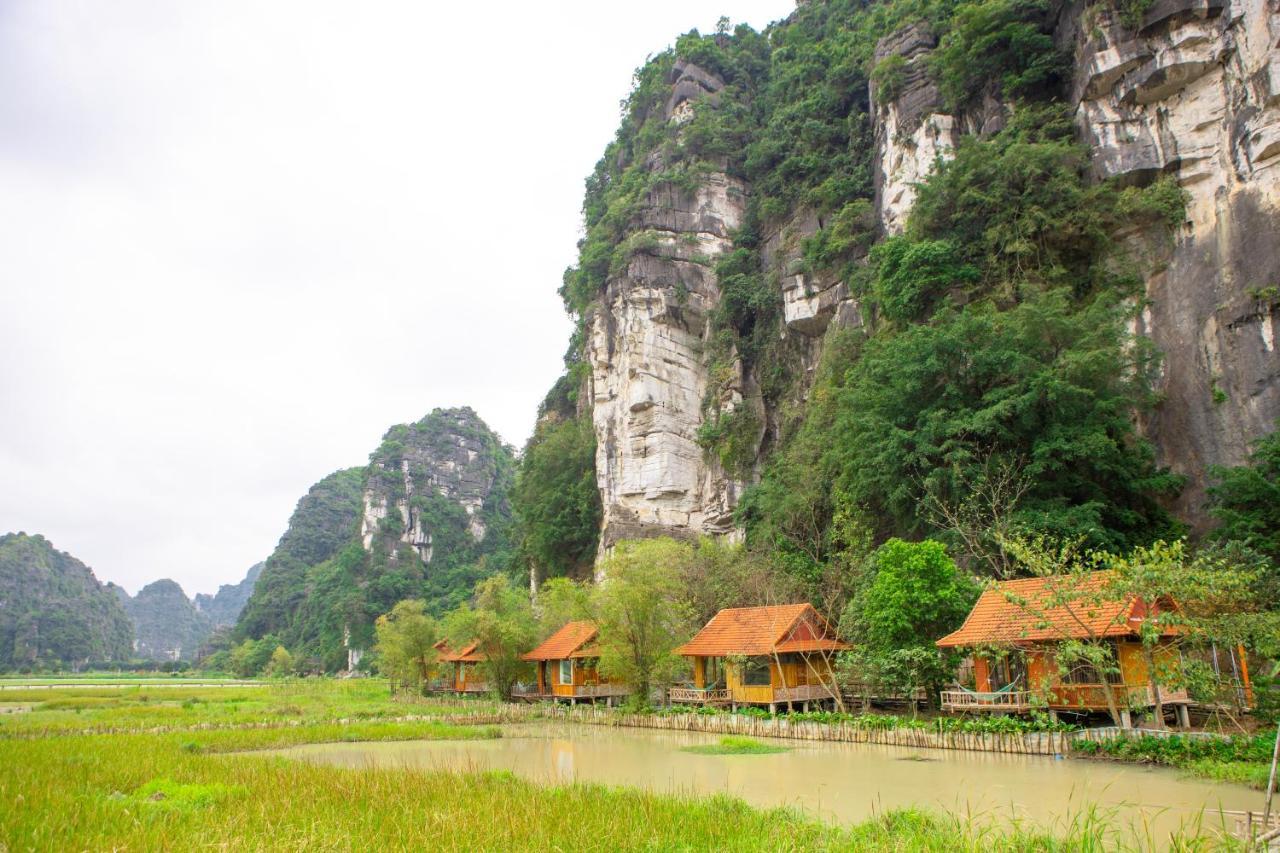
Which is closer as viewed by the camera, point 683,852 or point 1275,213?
point 683,852

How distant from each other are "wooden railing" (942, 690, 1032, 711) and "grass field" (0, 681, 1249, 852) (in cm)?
693

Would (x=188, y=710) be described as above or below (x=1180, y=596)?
below

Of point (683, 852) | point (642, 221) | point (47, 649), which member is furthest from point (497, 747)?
point (47, 649)

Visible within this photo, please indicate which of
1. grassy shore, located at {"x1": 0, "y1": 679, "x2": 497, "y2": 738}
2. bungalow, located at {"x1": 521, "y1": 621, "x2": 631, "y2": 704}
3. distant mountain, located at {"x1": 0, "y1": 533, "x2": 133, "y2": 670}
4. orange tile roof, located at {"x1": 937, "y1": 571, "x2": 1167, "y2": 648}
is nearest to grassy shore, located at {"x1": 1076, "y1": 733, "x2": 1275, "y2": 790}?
orange tile roof, located at {"x1": 937, "y1": 571, "x2": 1167, "y2": 648}

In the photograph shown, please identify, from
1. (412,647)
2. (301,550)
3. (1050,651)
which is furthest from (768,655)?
(301,550)

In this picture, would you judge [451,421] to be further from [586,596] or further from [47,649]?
[586,596]

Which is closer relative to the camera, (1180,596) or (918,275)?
(1180,596)

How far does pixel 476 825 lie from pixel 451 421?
3023 inches

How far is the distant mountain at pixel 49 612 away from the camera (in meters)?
79.7

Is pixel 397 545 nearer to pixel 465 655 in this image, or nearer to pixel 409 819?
pixel 465 655

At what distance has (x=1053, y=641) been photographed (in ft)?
46.8

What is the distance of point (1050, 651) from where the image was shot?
45.9 ft

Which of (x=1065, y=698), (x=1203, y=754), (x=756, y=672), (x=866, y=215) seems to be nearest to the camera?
(x=1203, y=754)

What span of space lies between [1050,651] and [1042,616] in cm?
117
